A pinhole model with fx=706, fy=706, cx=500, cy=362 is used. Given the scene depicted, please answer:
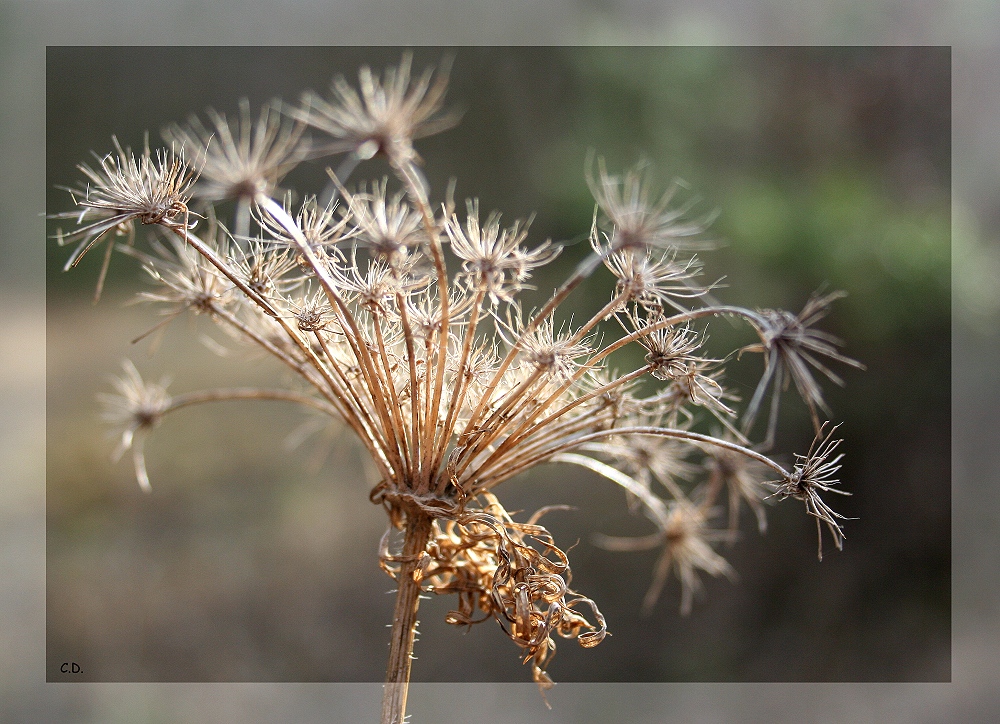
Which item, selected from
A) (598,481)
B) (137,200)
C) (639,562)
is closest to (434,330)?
(137,200)

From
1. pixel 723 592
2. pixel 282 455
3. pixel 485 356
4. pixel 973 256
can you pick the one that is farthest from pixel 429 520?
pixel 973 256

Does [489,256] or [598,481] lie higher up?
[489,256]

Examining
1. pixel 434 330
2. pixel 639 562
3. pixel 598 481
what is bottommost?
→ pixel 639 562

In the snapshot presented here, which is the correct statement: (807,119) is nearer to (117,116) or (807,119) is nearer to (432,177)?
(432,177)

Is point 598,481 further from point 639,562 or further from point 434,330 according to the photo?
point 434,330

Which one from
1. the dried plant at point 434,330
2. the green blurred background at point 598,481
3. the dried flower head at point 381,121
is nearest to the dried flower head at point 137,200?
the dried plant at point 434,330

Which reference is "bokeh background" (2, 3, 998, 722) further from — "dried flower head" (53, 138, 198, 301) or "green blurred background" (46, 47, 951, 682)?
"dried flower head" (53, 138, 198, 301)
